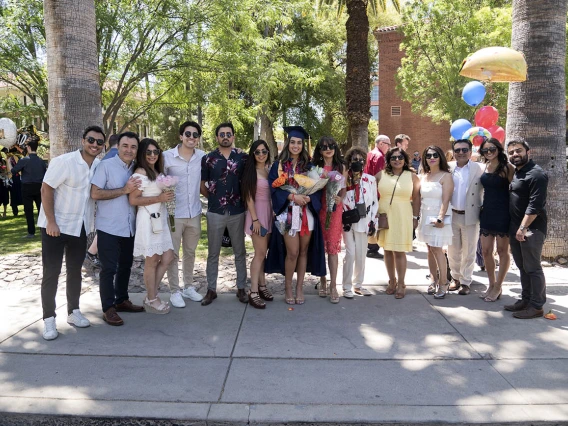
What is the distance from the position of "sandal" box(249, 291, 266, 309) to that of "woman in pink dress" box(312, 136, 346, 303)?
0.84m

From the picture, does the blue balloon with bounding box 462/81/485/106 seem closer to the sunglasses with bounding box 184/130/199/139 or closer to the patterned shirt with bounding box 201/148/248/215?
the patterned shirt with bounding box 201/148/248/215

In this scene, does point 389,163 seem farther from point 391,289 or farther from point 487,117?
point 487,117

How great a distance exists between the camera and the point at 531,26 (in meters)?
6.72

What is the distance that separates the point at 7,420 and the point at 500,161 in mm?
5236

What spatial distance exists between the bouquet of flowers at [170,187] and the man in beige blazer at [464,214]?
3.35 m

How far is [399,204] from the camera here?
5.46m

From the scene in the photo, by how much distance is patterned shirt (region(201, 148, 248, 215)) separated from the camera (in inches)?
197

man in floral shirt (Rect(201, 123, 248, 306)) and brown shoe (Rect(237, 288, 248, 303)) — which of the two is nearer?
man in floral shirt (Rect(201, 123, 248, 306))

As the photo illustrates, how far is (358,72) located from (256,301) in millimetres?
7642

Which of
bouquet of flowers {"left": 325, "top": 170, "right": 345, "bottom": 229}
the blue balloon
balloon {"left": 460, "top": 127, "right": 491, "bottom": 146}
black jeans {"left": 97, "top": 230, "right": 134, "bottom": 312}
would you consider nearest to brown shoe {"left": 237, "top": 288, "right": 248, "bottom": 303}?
black jeans {"left": 97, "top": 230, "right": 134, "bottom": 312}

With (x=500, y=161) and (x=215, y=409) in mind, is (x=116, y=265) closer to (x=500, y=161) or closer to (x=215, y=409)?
(x=215, y=409)

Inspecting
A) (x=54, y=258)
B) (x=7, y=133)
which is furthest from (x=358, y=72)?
(x=7, y=133)

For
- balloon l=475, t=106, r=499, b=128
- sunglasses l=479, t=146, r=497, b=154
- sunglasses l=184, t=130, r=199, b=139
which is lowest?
sunglasses l=479, t=146, r=497, b=154

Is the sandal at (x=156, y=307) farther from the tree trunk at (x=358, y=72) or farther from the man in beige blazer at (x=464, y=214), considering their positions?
the tree trunk at (x=358, y=72)
